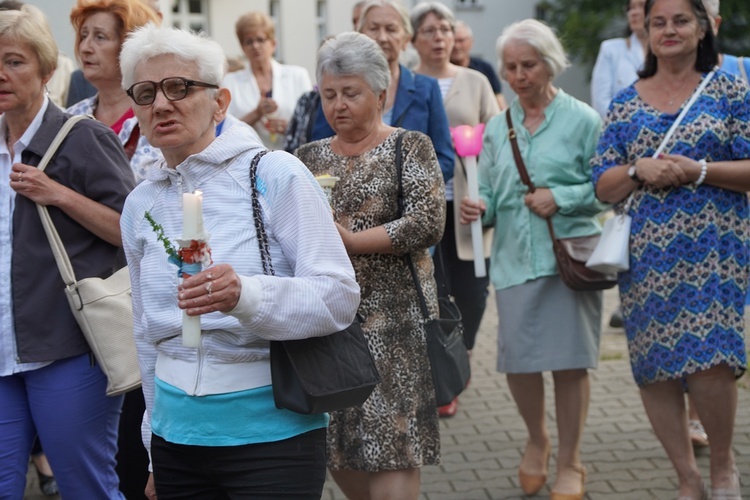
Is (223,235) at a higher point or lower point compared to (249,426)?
higher

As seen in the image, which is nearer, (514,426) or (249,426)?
(249,426)

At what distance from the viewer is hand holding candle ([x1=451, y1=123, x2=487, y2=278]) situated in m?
5.31

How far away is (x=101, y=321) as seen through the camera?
3.87 meters

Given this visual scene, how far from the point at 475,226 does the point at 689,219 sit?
1.06 meters

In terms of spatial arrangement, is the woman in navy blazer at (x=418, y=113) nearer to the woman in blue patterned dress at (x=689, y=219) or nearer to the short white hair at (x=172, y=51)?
the woman in blue patterned dress at (x=689, y=219)

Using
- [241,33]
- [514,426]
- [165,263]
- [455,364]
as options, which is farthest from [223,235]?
[241,33]

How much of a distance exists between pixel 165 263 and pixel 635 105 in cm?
262

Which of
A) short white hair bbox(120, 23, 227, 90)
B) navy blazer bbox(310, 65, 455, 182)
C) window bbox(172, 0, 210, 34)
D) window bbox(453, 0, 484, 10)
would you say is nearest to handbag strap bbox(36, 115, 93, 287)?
short white hair bbox(120, 23, 227, 90)

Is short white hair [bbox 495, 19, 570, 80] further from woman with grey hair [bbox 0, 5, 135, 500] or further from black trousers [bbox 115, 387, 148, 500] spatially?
black trousers [bbox 115, 387, 148, 500]

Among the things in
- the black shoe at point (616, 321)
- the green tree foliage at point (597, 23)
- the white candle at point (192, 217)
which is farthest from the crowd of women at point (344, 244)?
the green tree foliage at point (597, 23)

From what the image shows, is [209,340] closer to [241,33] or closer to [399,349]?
[399,349]

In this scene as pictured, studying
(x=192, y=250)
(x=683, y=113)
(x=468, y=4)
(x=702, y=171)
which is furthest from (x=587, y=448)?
(x=468, y=4)

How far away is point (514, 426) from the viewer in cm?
670

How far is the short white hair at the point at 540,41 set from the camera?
536 centimetres
